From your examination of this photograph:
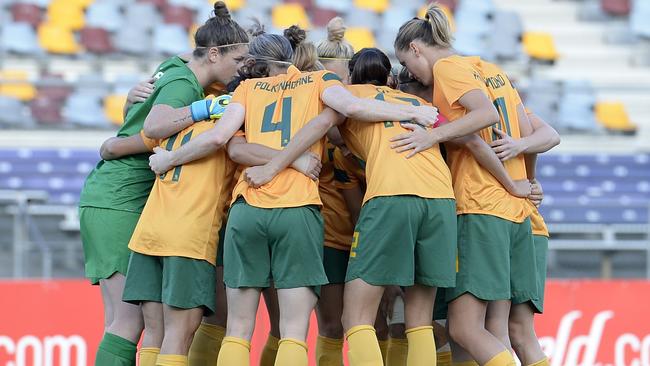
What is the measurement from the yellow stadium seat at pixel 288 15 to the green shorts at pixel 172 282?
10954 mm

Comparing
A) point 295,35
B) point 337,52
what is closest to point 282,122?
point 295,35

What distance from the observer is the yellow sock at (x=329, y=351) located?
18.8 ft

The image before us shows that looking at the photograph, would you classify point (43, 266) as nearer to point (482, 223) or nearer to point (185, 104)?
point (185, 104)

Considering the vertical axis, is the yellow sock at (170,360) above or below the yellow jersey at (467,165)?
below

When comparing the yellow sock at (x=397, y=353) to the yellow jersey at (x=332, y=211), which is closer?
the yellow jersey at (x=332, y=211)

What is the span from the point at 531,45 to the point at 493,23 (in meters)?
0.67

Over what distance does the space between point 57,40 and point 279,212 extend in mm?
11309

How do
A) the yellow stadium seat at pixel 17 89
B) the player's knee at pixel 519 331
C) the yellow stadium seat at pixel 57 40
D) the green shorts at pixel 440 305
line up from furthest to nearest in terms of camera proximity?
the yellow stadium seat at pixel 57 40 < the yellow stadium seat at pixel 17 89 < the green shorts at pixel 440 305 < the player's knee at pixel 519 331

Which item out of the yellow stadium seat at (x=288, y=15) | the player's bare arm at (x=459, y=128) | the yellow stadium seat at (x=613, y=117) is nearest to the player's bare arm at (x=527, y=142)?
the player's bare arm at (x=459, y=128)

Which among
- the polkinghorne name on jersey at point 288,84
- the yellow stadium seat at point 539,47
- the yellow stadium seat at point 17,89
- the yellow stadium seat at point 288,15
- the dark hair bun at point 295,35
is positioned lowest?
the polkinghorne name on jersey at point 288,84

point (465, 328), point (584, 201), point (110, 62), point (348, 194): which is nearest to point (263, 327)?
point (348, 194)

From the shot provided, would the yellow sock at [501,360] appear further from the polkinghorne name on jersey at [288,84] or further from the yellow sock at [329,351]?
the polkinghorne name on jersey at [288,84]

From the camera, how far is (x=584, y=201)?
38.4ft

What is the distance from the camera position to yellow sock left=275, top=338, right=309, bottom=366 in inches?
191
